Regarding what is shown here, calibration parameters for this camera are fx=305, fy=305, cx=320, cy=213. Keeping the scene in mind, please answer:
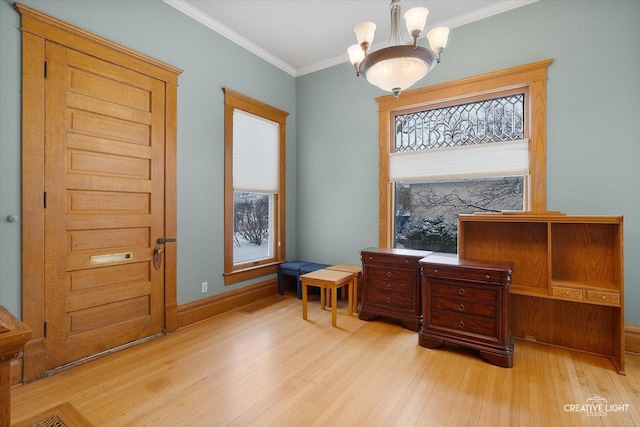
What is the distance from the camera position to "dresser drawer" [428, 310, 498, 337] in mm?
2562

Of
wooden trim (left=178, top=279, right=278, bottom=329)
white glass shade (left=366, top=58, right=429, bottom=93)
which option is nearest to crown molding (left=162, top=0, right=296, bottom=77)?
white glass shade (left=366, top=58, right=429, bottom=93)

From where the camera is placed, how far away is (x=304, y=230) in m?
4.77

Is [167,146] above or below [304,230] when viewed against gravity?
above

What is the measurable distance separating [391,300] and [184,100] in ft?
10.3

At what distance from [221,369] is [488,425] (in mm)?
1891

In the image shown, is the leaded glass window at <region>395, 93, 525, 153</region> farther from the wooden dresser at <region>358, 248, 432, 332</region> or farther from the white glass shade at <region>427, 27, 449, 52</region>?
the white glass shade at <region>427, 27, 449, 52</region>

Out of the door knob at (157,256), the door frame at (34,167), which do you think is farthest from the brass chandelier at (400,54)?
the door knob at (157,256)

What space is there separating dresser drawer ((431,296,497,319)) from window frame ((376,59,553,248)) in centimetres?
124

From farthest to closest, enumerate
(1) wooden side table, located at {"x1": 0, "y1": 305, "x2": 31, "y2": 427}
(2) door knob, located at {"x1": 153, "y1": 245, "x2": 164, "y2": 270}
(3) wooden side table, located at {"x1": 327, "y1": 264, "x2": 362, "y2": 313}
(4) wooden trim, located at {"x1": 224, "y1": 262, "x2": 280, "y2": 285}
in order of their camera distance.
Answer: (4) wooden trim, located at {"x1": 224, "y1": 262, "x2": 280, "y2": 285} < (3) wooden side table, located at {"x1": 327, "y1": 264, "x2": 362, "y2": 313} < (2) door knob, located at {"x1": 153, "y1": 245, "x2": 164, "y2": 270} < (1) wooden side table, located at {"x1": 0, "y1": 305, "x2": 31, "y2": 427}

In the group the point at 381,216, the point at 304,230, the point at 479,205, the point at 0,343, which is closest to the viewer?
the point at 0,343

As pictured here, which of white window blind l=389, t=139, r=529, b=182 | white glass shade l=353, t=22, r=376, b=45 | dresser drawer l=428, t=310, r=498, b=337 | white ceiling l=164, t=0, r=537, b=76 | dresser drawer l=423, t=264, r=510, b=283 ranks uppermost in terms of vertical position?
white ceiling l=164, t=0, r=537, b=76

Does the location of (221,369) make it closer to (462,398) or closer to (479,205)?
(462,398)

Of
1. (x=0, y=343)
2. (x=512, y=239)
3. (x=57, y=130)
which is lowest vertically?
(x=0, y=343)

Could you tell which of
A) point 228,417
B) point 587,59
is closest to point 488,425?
point 228,417
